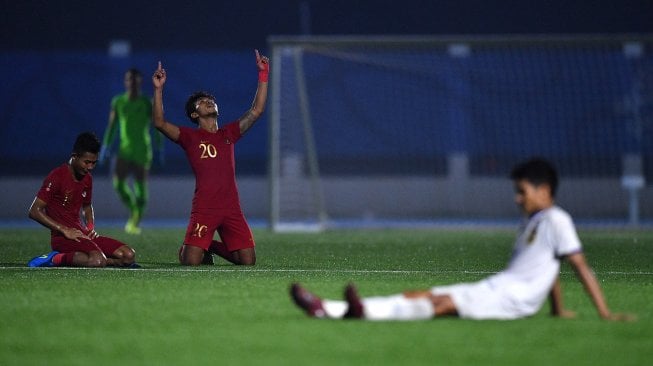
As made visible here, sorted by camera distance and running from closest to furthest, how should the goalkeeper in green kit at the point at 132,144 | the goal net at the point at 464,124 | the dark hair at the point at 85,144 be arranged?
1. the dark hair at the point at 85,144
2. the goalkeeper in green kit at the point at 132,144
3. the goal net at the point at 464,124

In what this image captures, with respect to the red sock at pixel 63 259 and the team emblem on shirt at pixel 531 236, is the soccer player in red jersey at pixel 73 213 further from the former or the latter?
the team emblem on shirt at pixel 531 236

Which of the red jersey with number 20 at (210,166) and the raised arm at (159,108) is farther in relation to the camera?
the red jersey with number 20 at (210,166)

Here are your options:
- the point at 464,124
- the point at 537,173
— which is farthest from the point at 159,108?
the point at 464,124

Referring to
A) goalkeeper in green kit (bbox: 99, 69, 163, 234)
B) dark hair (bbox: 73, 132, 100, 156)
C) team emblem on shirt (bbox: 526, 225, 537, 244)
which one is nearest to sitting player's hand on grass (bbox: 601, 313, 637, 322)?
team emblem on shirt (bbox: 526, 225, 537, 244)

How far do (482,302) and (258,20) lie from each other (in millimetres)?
24814

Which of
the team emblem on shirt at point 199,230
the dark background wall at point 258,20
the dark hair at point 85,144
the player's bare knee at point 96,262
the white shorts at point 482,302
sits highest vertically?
the dark background wall at point 258,20

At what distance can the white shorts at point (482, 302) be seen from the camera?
6.67m

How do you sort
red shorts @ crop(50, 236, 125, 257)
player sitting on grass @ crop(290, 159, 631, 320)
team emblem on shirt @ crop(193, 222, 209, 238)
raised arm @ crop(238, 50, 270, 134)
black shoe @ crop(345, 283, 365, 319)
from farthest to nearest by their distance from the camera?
team emblem on shirt @ crop(193, 222, 209, 238) < raised arm @ crop(238, 50, 270, 134) < red shorts @ crop(50, 236, 125, 257) < player sitting on grass @ crop(290, 159, 631, 320) < black shoe @ crop(345, 283, 365, 319)

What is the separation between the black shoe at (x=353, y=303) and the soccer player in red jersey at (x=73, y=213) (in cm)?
466

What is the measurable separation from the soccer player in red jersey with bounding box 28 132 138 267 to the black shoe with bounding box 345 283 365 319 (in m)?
4.66

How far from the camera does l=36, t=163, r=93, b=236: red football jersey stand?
10.8 metres

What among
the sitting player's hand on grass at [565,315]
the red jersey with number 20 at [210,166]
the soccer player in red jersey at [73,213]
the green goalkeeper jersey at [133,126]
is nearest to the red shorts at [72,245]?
the soccer player in red jersey at [73,213]

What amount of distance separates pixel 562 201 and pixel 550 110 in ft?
7.87

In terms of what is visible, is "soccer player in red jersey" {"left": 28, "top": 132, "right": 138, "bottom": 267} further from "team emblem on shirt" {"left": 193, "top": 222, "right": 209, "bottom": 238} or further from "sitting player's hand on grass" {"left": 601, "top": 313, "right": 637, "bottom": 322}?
"sitting player's hand on grass" {"left": 601, "top": 313, "right": 637, "bottom": 322}
